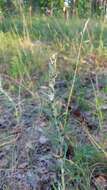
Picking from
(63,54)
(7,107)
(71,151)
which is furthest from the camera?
(63,54)

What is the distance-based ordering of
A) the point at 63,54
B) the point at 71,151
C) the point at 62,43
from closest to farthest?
the point at 71,151 < the point at 63,54 < the point at 62,43

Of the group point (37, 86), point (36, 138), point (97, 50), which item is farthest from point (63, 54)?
point (36, 138)

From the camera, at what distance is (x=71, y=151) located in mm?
2818

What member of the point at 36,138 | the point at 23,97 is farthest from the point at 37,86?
the point at 36,138

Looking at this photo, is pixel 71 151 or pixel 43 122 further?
pixel 43 122

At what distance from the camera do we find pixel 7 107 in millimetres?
3455

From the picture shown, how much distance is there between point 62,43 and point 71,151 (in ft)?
6.55

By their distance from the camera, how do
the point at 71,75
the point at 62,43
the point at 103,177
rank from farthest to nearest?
the point at 62,43 < the point at 71,75 < the point at 103,177

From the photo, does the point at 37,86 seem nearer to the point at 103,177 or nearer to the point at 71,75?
the point at 71,75

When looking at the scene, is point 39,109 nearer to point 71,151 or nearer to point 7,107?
point 7,107

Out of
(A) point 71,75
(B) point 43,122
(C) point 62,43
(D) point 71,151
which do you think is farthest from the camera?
(C) point 62,43

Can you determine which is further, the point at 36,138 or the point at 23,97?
the point at 23,97

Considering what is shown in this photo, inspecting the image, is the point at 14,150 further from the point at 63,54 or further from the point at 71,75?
the point at 63,54

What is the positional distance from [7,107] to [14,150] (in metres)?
0.55
